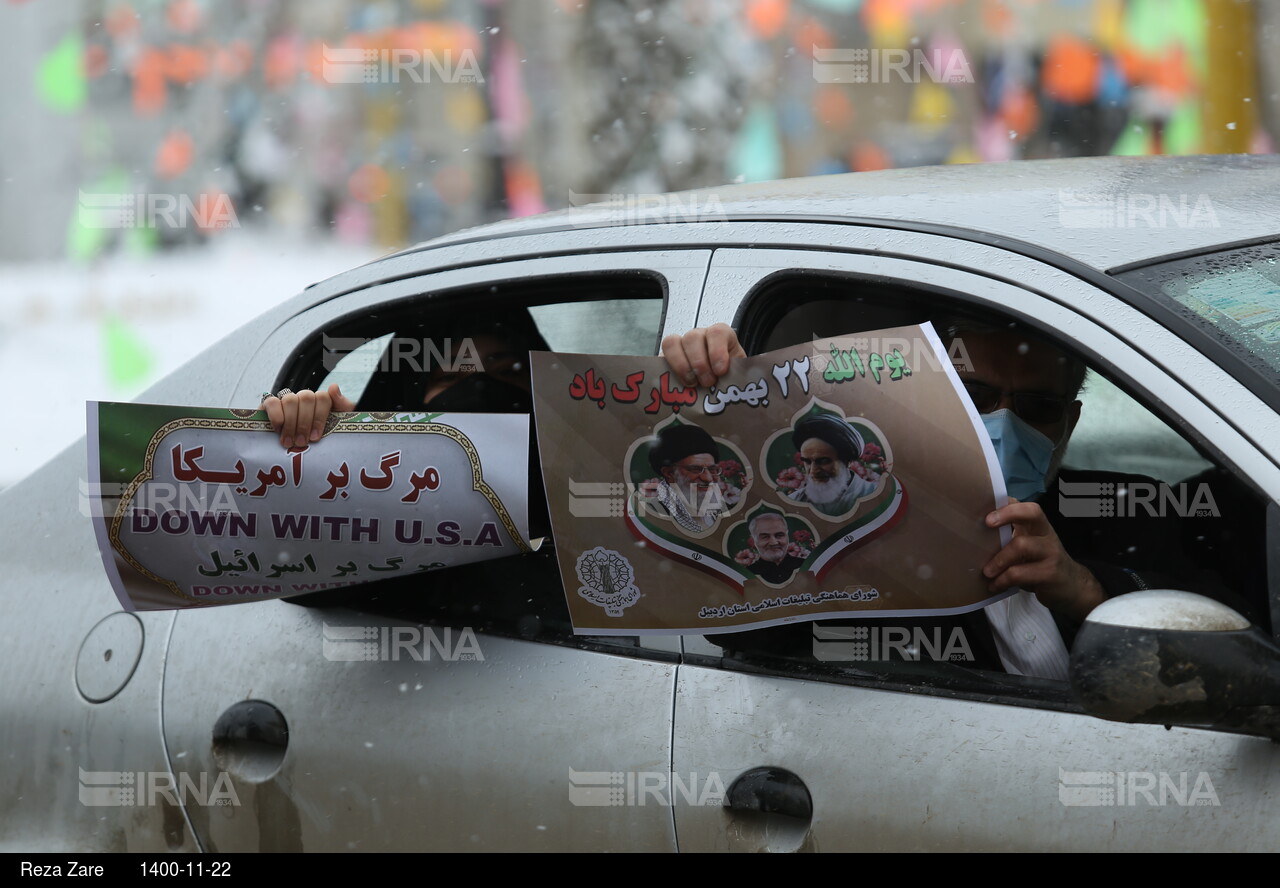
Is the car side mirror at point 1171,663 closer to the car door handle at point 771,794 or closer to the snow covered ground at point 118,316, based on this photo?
the car door handle at point 771,794

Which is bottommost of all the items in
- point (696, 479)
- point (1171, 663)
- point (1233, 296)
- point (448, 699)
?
point (448, 699)

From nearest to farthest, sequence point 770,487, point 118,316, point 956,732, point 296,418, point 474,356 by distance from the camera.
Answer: point 956,732 < point 770,487 < point 296,418 < point 474,356 < point 118,316

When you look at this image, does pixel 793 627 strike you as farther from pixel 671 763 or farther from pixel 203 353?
pixel 203 353

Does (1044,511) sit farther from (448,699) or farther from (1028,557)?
(448,699)

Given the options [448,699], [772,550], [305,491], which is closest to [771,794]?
[772,550]

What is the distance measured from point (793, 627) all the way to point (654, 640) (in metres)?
0.22

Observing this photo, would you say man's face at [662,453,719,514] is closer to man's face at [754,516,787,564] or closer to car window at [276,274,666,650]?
man's face at [754,516,787,564]

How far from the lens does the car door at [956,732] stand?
1685mm

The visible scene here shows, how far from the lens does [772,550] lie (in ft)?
6.54

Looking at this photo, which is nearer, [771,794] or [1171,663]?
[1171,663]

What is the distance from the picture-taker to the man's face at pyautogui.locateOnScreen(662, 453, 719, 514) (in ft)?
6.61

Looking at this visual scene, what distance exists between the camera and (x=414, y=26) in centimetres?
1314

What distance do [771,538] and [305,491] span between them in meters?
0.75
